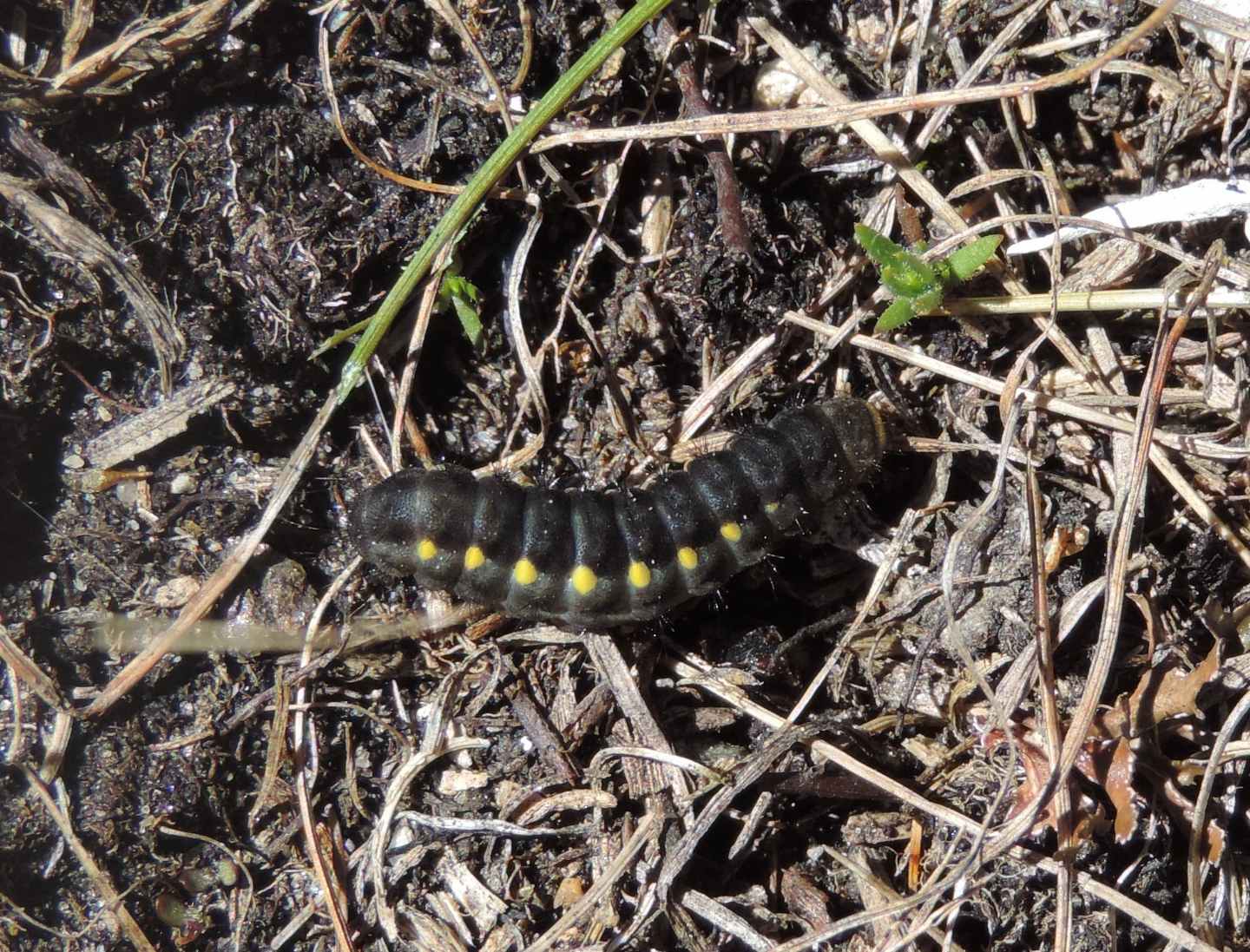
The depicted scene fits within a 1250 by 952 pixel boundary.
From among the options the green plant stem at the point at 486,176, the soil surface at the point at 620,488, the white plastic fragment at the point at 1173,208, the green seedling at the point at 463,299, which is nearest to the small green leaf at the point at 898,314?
the soil surface at the point at 620,488

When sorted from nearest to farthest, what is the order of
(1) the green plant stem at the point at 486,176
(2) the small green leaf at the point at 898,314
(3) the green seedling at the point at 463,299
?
(1) the green plant stem at the point at 486,176 → (2) the small green leaf at the point at 898,314 → (3) the green seedling at the point at 463,299

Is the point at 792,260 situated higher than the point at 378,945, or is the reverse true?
the point at 792,260

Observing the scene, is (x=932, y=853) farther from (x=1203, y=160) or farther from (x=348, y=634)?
(x=1203, y=160)

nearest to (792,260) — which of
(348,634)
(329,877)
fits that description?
(348,634)

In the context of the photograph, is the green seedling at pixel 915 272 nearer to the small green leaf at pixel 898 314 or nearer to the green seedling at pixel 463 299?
the small green leaf at pixel 898 314

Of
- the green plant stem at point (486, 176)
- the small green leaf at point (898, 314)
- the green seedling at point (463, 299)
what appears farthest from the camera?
the green seedling at point (463, 299)

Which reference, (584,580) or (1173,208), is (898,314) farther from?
(584,580)

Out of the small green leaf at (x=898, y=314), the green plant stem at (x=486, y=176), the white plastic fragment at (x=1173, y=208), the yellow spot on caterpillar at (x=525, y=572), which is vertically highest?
the green plant stem at (x=486, y=176)

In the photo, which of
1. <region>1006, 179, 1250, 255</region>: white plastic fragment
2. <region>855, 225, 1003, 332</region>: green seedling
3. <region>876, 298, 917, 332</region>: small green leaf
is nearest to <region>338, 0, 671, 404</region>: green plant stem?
<region>855, 225, 1003, 332</region>: green seedling
